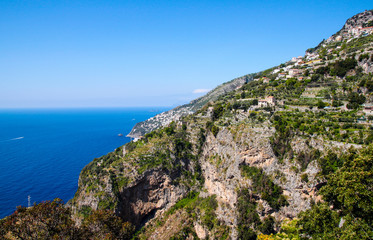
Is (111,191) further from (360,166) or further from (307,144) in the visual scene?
(360,166)

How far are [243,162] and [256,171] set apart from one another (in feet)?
9.96

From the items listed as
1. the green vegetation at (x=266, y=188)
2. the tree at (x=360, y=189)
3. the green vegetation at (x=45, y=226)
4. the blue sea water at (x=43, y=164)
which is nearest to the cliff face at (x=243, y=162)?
the green vegetation at (x=266, y=188)

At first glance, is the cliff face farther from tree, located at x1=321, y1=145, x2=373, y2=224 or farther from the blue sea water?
the blue sea water

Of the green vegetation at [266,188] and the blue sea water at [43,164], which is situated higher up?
the green vegetation at [266,188]

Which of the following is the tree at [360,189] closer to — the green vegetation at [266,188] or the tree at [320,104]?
the green vegetation at [266,188]

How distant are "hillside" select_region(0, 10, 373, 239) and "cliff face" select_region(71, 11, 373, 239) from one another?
0.16 m

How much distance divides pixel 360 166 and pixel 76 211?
48.7m

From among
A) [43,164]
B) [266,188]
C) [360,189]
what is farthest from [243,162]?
[43,164]

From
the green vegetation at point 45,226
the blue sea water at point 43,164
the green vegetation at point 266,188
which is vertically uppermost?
the green vegetation at point 45,226

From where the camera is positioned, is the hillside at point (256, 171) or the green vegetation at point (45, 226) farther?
the hillside at point (256, 171)

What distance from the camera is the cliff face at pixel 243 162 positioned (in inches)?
1251

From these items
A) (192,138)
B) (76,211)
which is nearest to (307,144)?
(192,138)

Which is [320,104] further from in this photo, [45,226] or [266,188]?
[45,226]

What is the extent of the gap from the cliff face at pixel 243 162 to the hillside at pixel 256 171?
159 mm
